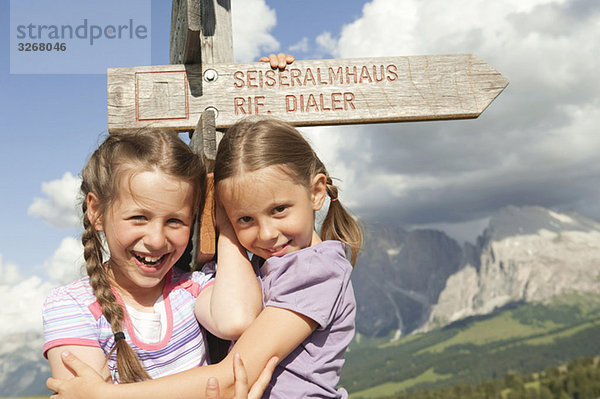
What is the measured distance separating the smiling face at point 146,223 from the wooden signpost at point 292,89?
3.30 ft

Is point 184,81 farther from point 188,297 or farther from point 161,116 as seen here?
point 188,297

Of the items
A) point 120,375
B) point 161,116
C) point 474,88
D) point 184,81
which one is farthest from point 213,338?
point 474,88

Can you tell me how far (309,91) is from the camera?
4266mm

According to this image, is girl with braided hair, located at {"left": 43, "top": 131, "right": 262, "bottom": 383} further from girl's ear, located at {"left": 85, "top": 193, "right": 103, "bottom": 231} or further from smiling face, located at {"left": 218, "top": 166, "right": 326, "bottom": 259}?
smiling face, located at {"left": 218, "top": 166, "right": 326, "bottom": 259}

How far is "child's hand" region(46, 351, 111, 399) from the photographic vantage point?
277 centimetres

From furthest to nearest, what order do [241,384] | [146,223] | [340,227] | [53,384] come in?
[340,227] → [146,223] → [53,384] → [241,384]

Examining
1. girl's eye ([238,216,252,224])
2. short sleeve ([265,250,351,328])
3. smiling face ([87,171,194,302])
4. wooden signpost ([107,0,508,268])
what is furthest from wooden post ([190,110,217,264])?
short sleeve ([265,250,351,328])

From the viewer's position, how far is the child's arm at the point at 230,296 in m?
3.02

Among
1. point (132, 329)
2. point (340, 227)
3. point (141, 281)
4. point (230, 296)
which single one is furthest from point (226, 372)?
point (340, 227)

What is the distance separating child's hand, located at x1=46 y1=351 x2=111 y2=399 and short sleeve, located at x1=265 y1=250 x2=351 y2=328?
101cm

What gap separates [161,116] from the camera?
4.16m

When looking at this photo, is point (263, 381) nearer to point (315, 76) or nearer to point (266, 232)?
point (266, 232)

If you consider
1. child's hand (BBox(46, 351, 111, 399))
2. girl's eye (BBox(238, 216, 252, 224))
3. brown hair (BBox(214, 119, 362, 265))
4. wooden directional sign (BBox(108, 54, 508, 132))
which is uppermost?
wooden directional sign (BBox(108, 54, 508, 132))

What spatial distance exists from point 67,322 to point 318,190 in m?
1.75
